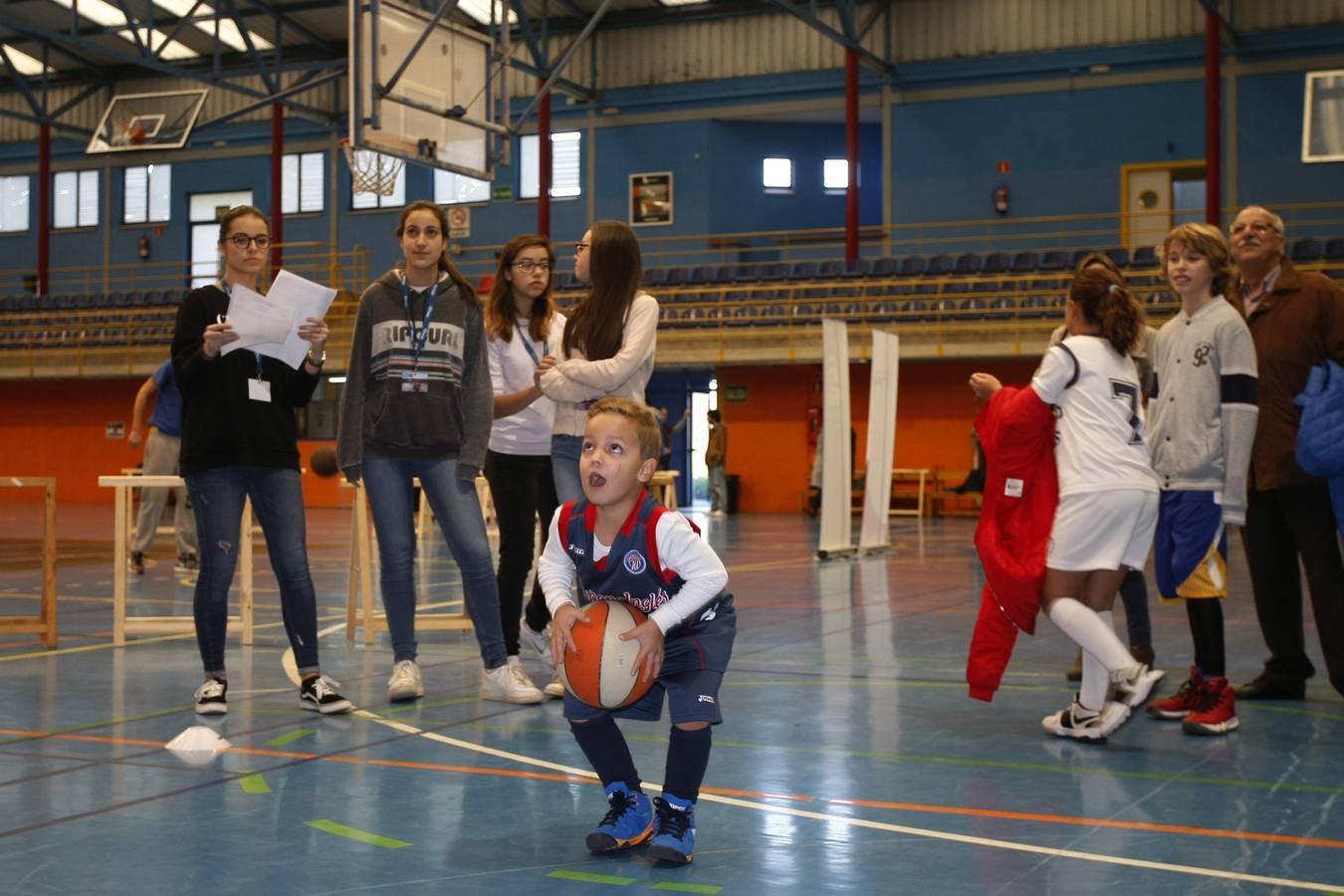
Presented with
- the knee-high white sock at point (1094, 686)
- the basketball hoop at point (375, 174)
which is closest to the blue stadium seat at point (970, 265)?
the basketball hoop at point (375, 174)

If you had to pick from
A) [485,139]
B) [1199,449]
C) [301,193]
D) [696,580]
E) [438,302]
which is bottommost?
[696,580]

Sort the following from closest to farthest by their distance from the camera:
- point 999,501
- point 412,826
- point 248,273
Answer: point 412,826 < point 999,501 < point 248,273

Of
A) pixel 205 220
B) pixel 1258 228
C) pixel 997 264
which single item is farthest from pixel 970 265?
pixel 1258 228

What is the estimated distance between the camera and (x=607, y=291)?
498 centimetres

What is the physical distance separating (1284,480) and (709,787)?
2.57 meters

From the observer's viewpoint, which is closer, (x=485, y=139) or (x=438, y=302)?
(x=438, y=302)

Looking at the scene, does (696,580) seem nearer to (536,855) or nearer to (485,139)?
(536,855)

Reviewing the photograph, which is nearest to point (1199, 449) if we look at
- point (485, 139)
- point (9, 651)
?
point (9, 651)

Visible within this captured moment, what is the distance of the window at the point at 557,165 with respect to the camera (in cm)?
2694

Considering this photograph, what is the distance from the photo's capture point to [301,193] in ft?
95.0

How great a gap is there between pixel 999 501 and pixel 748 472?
771 inches

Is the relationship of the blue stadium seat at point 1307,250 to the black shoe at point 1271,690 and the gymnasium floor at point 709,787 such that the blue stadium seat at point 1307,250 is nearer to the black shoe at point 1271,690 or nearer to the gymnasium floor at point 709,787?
the gymnasium floor at point 709,787

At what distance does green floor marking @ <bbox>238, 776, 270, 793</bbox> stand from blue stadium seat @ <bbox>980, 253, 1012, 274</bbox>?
18.8 metres

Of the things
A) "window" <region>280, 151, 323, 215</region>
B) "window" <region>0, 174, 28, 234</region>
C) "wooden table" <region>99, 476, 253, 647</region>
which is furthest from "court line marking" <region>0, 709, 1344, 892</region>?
"window" <region>0, 174, 28, 234</region>
